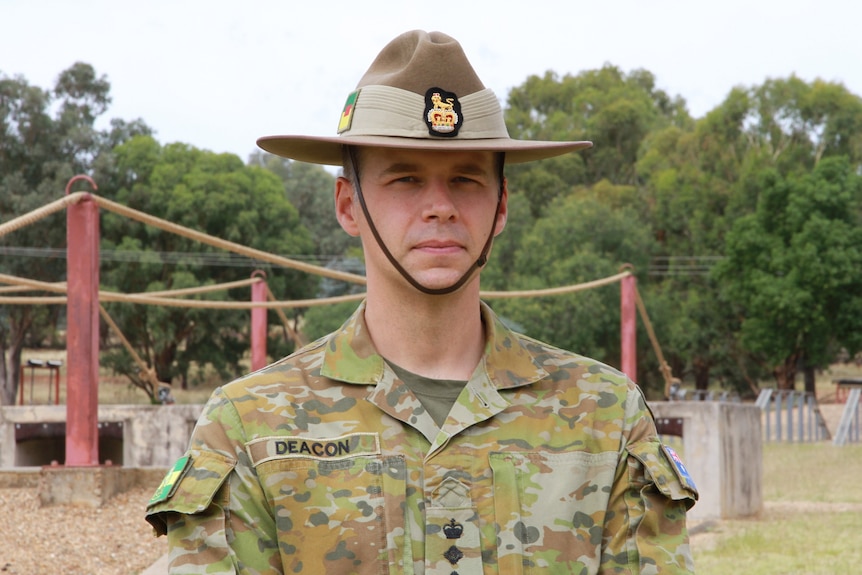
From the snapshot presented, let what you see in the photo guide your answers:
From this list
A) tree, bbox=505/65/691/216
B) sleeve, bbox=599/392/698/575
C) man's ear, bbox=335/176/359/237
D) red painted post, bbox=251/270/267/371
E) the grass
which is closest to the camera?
sleeve, bbox=599/392/698/575

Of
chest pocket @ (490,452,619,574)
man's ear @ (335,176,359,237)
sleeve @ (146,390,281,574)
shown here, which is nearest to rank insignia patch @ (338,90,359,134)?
man's ear @ (335,176,359,237)

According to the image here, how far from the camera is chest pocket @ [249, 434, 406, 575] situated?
2.27 meters

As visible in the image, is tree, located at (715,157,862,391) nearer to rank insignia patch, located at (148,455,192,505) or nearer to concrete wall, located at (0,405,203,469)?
concrete wall, located at (0,405,203,469)

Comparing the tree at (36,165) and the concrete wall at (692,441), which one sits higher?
the tree at (36,165)

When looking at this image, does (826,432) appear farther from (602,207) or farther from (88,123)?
(88,123)

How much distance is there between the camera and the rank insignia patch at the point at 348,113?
249cm

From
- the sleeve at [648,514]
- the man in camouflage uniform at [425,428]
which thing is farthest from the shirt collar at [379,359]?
the sleeve at [648,514]

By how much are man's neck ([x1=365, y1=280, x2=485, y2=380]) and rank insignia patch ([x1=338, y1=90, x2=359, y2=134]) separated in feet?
1.12

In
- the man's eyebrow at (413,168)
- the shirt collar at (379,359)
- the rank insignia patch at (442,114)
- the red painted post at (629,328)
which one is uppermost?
the rank insignia patch at (442,114)

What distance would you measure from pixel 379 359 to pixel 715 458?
11.1 meters

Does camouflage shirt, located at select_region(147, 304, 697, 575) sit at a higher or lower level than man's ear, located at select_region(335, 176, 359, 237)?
lower

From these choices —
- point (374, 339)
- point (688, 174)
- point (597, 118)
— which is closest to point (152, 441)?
point (374, 339)

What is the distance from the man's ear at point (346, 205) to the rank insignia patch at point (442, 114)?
0.80 feet

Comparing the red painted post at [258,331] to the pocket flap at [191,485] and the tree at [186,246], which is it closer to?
the pocket flap at [191,485]
